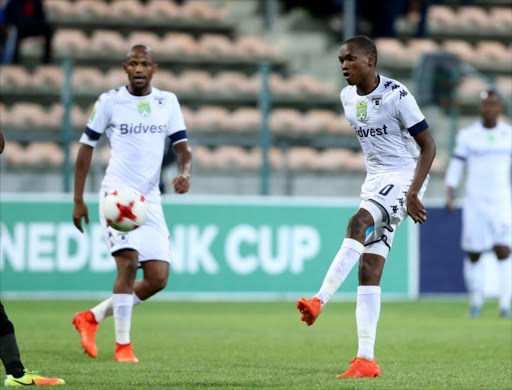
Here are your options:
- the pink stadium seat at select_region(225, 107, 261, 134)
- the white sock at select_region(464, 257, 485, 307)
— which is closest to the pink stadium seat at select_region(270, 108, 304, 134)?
the pink stadium seat at select_region(225, 107, 261, 134)

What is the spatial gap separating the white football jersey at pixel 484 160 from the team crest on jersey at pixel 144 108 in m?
6.06

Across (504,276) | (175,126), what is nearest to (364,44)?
(175,126)

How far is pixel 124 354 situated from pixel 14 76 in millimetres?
11443

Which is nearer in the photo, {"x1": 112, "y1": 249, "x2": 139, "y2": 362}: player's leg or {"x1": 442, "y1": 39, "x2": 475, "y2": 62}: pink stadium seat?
{"x1": 112, "y1": 249, "x2": 139, "y2": 362}: player's leg

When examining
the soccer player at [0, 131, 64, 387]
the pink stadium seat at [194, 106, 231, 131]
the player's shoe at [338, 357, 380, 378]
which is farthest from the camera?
the pink stadium seat at [194, 106, 231, 131]

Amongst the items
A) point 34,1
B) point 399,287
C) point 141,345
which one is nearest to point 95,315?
point 141,345

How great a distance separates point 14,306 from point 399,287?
5838 millimetres

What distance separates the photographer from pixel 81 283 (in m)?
15.5

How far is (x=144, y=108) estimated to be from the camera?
28.0 feet

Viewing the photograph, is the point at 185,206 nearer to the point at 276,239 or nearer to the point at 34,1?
the point at 276,239

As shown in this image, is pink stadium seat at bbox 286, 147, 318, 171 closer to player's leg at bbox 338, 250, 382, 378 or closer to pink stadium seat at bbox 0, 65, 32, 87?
pink stadium seat at bbox 0, 65, 32, 87

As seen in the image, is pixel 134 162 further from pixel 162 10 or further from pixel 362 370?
pixel 162 10

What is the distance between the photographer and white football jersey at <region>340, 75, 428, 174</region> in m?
7.06

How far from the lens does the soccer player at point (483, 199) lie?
13.5 metres
